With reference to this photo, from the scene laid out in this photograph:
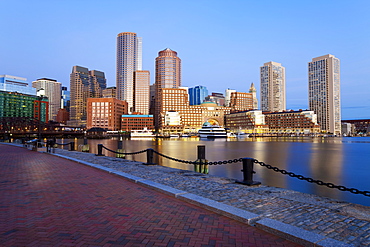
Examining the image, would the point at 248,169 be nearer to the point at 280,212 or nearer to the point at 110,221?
the point at 280,212

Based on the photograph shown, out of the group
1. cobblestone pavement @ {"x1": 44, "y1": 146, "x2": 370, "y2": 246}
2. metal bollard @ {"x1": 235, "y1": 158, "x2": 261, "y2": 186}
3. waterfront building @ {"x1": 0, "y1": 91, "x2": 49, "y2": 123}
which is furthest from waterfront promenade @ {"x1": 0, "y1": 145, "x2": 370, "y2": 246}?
waterfront building @ {"x1": 0, "y1": 91, "x2": 49, "y2": 123}

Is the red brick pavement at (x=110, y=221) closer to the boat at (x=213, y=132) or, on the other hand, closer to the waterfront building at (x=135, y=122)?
the boat at (x=213, y=132)

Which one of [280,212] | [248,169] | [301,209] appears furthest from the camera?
[248,169]

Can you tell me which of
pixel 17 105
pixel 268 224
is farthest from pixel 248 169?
pixel 17 105

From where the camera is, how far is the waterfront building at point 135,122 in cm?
19688

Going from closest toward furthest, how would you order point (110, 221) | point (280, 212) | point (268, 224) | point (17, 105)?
point (268, 224), point (110, 221), point (280, 212), point (17, 105)

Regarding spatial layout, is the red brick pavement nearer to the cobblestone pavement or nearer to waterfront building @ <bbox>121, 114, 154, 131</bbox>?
the cobblestone pavement

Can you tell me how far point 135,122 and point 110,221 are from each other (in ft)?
642

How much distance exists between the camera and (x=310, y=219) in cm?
596

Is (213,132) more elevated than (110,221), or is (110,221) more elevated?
(110,221)

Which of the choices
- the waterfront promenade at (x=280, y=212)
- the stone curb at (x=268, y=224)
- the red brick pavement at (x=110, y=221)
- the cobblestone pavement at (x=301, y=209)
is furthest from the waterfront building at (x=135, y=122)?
the stone curb at (x=268, y=224)

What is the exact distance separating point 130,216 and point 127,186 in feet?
11.8

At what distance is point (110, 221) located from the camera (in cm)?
573

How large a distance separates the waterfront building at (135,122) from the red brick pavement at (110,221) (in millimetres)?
190225
